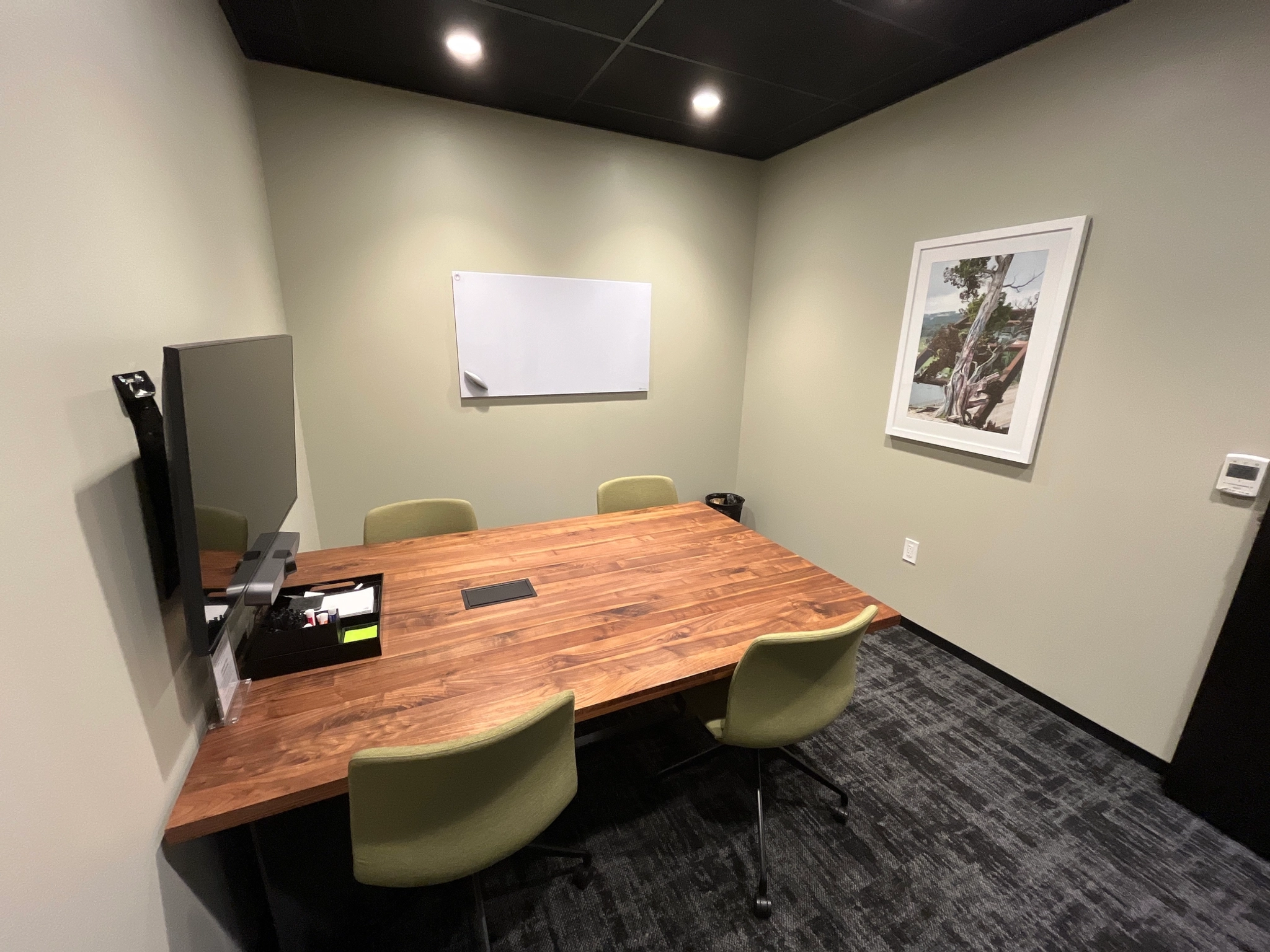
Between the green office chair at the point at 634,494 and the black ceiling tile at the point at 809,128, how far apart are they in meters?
2.14

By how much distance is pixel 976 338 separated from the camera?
2285mm

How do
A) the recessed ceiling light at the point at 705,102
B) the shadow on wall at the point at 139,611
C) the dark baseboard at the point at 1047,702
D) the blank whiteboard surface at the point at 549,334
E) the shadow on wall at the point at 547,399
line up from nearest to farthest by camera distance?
the shadow on wall at the point at 139,611
the dark baseboard at the point at 1047,702
the recessed ceiling light at the point at 705,102
the blank whiteboard surface at the point at 549,334
the shadow on wall at the point at 547,399

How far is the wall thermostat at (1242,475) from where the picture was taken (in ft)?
5.18

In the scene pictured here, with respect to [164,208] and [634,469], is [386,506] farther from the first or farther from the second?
[634,469]

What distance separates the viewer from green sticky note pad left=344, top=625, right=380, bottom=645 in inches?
51.4

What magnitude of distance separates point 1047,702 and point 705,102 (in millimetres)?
3302

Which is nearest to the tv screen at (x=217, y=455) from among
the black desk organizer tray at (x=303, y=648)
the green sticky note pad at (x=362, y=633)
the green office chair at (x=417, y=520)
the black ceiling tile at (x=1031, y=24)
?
the black desk organizer tray at (x=303, y=648)

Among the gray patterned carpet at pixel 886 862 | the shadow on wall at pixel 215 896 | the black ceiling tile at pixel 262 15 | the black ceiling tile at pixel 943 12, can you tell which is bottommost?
the gray patterned carpet at pixel 886 862

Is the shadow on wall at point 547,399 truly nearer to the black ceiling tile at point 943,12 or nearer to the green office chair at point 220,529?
the green office chair at point 220,529

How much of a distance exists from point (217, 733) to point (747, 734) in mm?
1228

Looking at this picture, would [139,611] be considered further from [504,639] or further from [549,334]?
[549,334]

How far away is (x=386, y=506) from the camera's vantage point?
6.69ft

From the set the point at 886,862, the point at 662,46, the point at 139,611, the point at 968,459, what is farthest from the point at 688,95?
the point at 886,862

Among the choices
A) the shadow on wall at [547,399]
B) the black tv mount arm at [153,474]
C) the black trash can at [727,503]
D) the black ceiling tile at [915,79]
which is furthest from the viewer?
the black trash can at [727,503]
